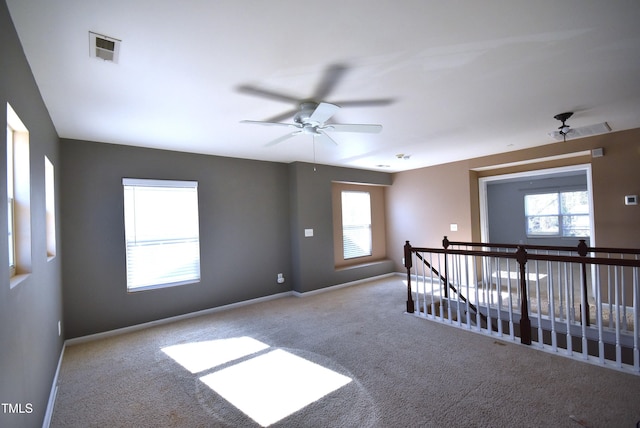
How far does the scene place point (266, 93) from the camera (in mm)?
2514

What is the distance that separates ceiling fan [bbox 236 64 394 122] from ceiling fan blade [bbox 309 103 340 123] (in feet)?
0.57

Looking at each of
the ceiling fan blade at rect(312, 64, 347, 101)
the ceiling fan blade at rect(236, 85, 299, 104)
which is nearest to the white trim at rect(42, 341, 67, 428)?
the ceiling fan blade at rect(236, 85, 299, 104)

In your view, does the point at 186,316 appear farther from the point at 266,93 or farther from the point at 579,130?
the point at 579,130

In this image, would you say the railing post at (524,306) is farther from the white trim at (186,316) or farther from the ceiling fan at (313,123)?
the white trim at (186,316)

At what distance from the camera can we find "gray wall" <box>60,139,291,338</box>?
358 cm

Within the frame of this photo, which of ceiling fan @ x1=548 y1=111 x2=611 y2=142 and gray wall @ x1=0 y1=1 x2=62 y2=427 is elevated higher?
ceiling fan @ x1=548 y1=111 x2=611 y2=142

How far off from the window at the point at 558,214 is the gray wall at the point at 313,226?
23.7ft

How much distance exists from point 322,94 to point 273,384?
2.53 meters

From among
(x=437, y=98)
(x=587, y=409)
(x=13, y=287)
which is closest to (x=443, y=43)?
Answer: (x=437, y=98)

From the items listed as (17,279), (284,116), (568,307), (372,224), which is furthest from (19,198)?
(372,224)

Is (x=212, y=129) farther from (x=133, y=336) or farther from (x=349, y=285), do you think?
(x=349, y=285)

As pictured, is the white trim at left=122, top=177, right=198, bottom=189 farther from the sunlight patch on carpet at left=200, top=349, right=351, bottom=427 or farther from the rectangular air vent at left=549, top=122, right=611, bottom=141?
the rectangular air vent at left=549, top=122, right=611, bottom=141

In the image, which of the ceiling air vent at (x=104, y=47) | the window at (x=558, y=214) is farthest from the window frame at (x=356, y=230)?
the window at (x=558, y=214)

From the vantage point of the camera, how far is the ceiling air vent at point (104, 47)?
1.70 meters
